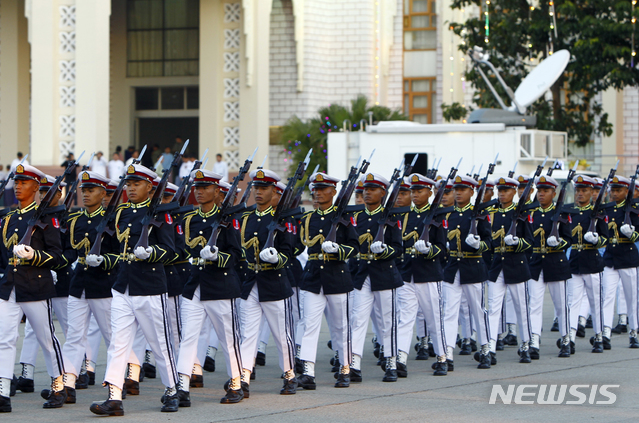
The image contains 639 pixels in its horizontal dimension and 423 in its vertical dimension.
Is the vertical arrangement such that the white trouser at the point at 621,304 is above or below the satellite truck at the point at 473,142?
below

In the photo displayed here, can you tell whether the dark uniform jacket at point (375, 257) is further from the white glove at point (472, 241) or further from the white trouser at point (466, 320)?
the white trouser at point (466, 320)

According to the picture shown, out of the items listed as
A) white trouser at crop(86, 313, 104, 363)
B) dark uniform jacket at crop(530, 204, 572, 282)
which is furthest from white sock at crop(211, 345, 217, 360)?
dark uniform jacket at crop(530, 204, 572, 282)

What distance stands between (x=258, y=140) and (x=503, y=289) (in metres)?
19.4

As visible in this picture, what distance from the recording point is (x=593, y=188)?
1273cm

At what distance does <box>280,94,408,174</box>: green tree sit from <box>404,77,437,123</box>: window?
6.76 metres

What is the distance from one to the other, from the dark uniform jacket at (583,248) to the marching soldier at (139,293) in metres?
5.59

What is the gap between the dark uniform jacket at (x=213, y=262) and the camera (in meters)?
8.77

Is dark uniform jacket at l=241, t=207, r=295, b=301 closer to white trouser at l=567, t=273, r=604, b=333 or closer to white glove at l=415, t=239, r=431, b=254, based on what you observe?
white glove at l=415, t=239, r=431, b=254

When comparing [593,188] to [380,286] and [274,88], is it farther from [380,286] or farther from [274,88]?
[274,88]

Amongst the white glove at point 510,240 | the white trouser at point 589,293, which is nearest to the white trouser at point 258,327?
the white glove at point 510,240

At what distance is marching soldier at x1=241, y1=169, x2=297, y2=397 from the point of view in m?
9.09

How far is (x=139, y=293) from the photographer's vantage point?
8305 millimetres

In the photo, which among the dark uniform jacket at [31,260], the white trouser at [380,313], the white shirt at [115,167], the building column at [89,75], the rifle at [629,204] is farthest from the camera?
the building column at [89,75]

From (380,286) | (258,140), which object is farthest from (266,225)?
(258,140)
